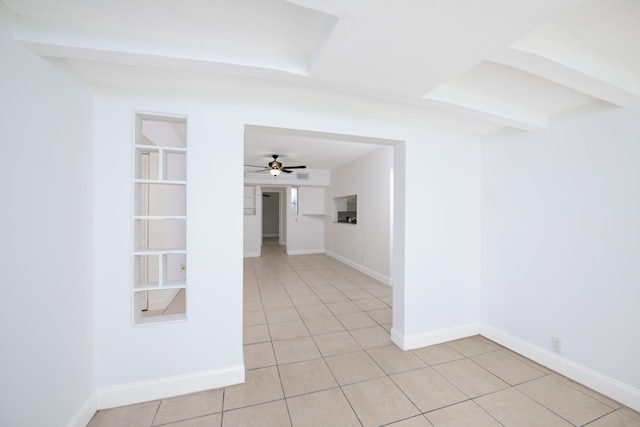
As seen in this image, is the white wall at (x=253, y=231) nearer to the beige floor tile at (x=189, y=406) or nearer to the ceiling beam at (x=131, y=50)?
the beige floor tile at (x=189, y=406)

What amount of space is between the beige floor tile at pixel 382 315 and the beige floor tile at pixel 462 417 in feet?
4.18

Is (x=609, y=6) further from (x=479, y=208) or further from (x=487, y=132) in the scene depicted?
(x=479, y=208)

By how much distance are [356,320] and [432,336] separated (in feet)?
2.85

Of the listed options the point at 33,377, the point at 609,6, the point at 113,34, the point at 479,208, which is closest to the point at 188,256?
the point at 33,377

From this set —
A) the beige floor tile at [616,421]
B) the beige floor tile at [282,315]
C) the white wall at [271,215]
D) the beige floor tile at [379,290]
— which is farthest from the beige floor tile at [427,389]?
the white wall at [271,215]

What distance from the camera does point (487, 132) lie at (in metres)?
2.56

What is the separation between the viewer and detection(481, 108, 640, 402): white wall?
171 centimetres

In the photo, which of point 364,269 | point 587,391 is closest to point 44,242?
point 587,391

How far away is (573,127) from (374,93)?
1.68 m

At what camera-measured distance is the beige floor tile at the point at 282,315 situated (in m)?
3.02

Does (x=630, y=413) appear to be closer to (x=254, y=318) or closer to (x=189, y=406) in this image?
(x=189, y=406)

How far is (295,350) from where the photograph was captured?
236cm

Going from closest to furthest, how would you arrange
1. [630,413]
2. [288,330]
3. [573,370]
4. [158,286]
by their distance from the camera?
1. [630,413]
2. [158,286]
3. [573,370]
4. [288,330]

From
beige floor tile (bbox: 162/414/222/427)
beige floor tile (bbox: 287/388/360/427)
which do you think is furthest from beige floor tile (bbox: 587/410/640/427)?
beige floor tile (bbox: 162/414/222/427)
